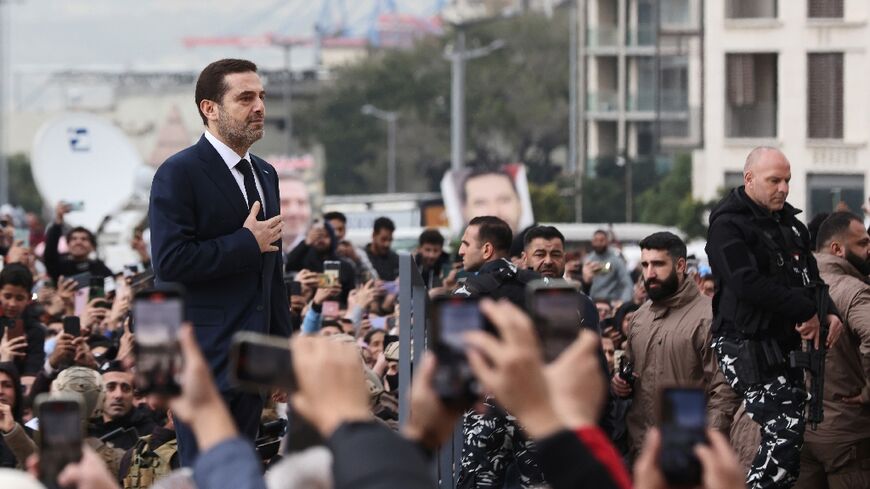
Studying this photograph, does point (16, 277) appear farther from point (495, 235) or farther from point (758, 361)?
point (758, 361)

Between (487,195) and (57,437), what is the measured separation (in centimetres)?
3163

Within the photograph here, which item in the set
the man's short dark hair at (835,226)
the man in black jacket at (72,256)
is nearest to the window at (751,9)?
the man in black jacket at (72,256)

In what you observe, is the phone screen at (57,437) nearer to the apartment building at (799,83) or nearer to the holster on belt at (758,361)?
the holster on belt at (758,361)

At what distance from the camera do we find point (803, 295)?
8727mm

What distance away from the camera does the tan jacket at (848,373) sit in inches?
401

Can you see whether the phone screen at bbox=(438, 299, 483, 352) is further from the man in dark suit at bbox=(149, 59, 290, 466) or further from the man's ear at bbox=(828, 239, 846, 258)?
the man's ear at bbox=(828, 239, 846, 258)

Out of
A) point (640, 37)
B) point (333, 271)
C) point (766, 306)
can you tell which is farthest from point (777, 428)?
point (640, 37)

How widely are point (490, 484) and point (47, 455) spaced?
5.95 metres

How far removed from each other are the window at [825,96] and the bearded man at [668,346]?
42.8 metres

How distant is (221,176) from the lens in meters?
7.13

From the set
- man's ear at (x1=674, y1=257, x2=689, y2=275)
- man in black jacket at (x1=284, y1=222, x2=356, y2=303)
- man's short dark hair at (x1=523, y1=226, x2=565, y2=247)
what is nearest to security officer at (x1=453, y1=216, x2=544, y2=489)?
man's ear at (x1=674, y1=257, x2=689, y2=275)

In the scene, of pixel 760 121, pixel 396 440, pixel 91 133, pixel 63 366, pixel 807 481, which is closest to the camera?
pixel 396 440

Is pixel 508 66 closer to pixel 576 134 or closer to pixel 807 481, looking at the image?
pixel 576 134

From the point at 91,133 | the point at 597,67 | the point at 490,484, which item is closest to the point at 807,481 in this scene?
the point at 490,484
